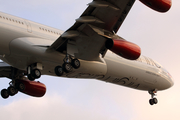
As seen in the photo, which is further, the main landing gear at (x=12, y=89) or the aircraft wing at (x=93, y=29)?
the main landing gear at (x=12, y=89)

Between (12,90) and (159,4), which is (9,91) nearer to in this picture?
(12,90)

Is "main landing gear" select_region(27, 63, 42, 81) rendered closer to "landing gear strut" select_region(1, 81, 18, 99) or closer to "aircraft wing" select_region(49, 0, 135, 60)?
"aircraft wing" select_region(49, 0, 135, 60)

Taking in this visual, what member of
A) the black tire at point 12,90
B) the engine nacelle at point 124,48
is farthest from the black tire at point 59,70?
the black tire at point 12,90

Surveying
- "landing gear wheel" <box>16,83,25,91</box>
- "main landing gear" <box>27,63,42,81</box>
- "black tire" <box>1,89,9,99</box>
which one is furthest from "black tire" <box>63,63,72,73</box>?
"black tire" <box>1,89,9,99</box>

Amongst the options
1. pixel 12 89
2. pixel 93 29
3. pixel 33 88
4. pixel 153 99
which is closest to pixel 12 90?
pixel 12 89

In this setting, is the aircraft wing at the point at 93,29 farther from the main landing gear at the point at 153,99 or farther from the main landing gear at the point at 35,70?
the main landing gear at the point at 153,99

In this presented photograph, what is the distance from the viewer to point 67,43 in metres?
16.8

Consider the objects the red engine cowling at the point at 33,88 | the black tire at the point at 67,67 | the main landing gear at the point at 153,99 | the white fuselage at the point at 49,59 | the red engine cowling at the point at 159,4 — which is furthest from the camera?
the main landing gear at the point at 153,99

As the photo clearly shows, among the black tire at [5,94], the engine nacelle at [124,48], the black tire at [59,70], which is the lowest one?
the black tire at [5,94]

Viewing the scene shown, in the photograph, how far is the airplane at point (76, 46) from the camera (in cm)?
1539

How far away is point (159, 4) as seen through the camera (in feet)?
46.9

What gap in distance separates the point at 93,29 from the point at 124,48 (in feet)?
6.65

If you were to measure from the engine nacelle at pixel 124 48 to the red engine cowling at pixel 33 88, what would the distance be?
713cm

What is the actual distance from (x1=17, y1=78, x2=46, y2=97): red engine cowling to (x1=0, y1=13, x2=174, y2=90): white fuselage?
248 cm
